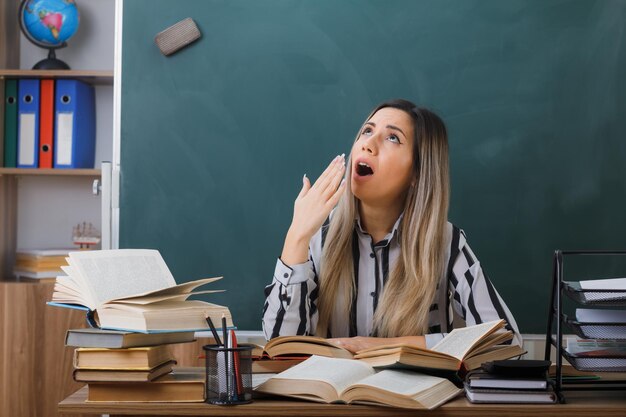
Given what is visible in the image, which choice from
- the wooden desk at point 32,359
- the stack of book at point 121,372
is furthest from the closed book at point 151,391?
the wooden desk at point 32,359

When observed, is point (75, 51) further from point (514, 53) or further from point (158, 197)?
point (514, 53)

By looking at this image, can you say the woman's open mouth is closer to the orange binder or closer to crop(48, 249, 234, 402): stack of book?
crop(48, 249, 234, 402): stack of book

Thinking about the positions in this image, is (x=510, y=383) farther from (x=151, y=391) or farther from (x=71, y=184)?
(x=71, y=184)

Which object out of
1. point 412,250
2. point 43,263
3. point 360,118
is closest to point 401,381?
point 412,250

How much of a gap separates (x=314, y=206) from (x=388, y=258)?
0.33 meters

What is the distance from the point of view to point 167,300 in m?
1.46

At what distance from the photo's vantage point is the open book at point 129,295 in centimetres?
134

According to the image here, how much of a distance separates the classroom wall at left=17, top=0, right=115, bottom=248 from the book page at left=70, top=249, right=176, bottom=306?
2.13 metres

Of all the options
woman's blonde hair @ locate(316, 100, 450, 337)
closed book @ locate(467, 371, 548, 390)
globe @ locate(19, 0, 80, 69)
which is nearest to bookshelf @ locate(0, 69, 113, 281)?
globe @ locate(19, 0, 80, 69)

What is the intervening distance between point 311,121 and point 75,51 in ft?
4.79

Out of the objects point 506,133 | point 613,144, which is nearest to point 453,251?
point 506,133

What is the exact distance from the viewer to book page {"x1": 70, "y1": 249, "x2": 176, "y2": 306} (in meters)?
1.39

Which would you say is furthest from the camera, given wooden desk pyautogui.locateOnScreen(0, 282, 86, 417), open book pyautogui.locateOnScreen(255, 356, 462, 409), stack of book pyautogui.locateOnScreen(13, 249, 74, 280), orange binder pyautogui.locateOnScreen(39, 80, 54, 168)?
orange binder pyautogui.locateOnScreen(39, 80, 54, 168)

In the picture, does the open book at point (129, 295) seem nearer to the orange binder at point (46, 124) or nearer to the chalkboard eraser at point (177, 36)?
the chalkboard eraser at point (177, 36)
